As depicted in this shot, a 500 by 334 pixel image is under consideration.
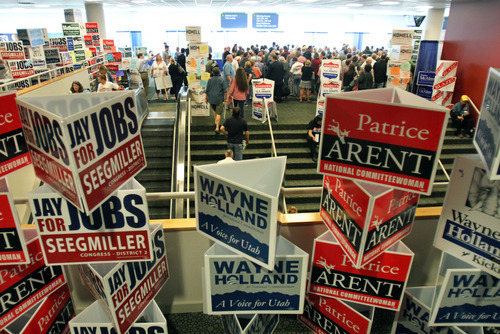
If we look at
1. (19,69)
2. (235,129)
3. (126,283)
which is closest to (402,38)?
(235,129)

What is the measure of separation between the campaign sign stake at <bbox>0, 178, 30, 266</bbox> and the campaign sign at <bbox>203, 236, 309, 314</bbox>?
1.22 metres

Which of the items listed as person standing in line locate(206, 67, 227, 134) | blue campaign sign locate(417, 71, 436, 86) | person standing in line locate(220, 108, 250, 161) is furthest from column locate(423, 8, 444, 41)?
person standing in line locate(220, 108, 250, 161)

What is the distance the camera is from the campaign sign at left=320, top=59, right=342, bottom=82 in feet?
26.6

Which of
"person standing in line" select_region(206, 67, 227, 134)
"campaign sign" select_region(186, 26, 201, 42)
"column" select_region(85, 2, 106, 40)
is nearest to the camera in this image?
"person standing in line" select_region(206, 67, 227, 134)

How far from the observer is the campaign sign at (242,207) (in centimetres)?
205

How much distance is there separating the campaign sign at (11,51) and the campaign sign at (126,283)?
9.58 m

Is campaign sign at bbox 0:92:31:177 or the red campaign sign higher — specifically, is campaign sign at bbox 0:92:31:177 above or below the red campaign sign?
above

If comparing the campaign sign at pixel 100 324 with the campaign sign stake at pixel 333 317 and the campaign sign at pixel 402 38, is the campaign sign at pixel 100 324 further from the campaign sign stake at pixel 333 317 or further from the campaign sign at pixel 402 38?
the campaign sign at pixel 402 38

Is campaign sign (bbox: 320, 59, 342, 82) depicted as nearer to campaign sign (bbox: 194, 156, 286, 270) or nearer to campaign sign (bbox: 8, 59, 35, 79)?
campaign sign (bbox: 194, 156, 286, 270)

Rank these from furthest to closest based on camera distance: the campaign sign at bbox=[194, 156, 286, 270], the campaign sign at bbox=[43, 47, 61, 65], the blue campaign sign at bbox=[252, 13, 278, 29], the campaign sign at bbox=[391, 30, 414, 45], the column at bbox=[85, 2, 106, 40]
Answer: the blue campaign sign at bbox=[252, 13, 278, 29]
the column at bbox=[85, 2, 106, 40]
the campaign sign at bbox=[43, 47, 61, 65]
the campaign sign at bbox=[391, 30, 414, 45]
the campaign sign at bbox=[194, 156, 286, 270]

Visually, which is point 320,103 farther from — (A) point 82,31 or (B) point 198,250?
(A) point 82,31

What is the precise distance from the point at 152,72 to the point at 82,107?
869 centimetres

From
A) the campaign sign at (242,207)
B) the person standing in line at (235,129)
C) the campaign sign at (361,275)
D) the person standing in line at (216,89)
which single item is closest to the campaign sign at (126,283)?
the campaign sign at (242,207)

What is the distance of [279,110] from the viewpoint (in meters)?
9.91
